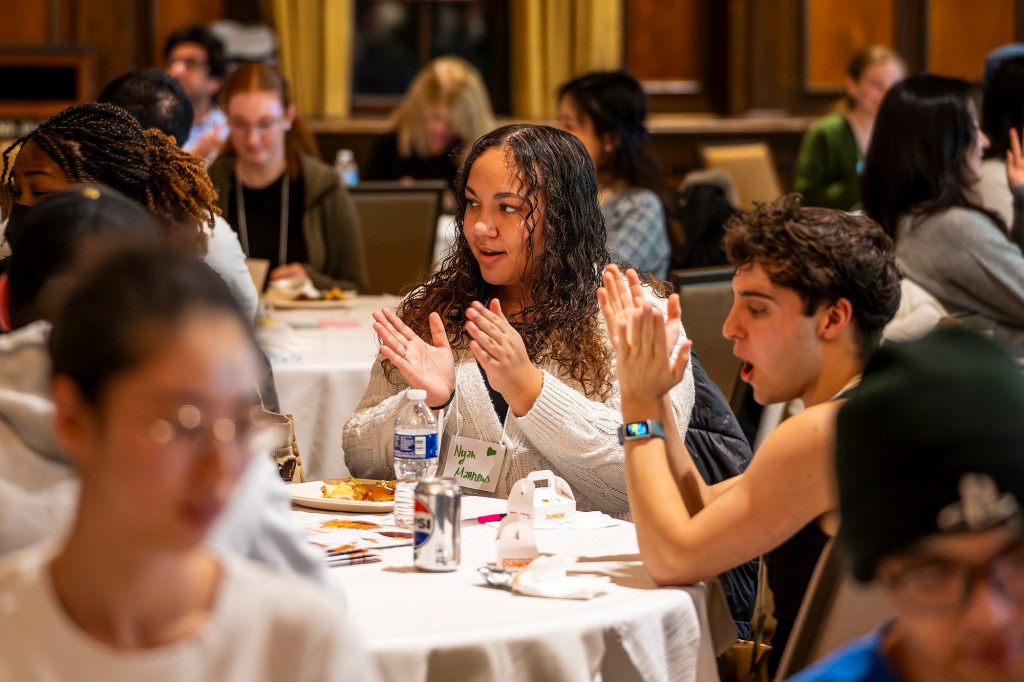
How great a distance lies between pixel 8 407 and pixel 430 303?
1263 millimetres

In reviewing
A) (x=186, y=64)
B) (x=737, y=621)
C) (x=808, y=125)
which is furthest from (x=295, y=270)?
(x=808, y=125)

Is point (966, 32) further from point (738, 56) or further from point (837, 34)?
point (738, 56)

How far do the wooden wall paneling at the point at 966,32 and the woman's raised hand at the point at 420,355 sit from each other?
756cm

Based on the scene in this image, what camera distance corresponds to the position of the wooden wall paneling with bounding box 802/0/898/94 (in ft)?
28.6

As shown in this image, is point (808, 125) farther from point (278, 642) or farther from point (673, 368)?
point (278, 642)

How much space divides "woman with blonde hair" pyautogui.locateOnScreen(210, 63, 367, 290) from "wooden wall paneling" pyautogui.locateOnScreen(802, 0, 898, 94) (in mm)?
4874

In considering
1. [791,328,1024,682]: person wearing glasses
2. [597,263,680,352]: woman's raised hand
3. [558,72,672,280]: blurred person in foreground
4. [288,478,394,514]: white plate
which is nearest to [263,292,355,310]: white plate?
[558,72,672,280]: blurred person in foreground

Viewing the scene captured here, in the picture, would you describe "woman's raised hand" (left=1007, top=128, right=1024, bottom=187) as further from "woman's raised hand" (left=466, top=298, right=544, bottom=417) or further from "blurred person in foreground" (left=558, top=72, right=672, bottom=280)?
"woman's raised hand" (left=466, top=298, right=544, bottom=417)

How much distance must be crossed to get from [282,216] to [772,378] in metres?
3.42

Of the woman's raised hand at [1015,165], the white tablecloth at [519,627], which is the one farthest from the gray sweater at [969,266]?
the white tablecloth at [519,627]

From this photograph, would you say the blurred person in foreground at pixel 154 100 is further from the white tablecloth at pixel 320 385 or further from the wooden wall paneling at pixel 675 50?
the wooden wall paneling at pixel 675 50

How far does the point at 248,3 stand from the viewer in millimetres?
8102

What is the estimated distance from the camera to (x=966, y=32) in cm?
901

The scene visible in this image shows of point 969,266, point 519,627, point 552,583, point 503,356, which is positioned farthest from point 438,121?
point 519,627
